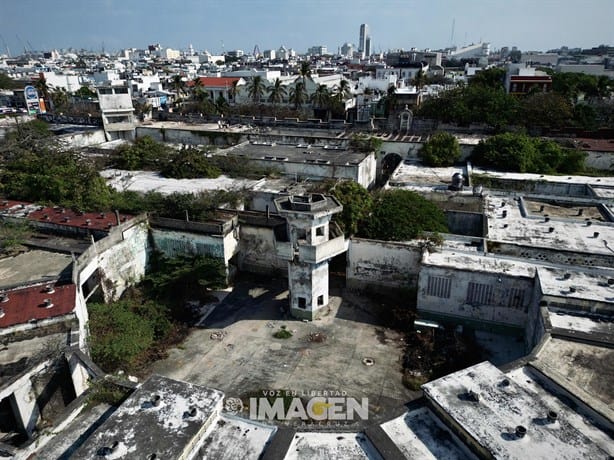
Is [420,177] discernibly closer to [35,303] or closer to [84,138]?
[35,303]

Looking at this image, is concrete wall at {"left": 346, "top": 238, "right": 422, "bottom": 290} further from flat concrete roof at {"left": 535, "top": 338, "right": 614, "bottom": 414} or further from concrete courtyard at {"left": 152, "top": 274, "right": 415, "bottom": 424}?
flat concrete roof at {"left": 535, "top": 338, "right": 614, "bottom": 414}

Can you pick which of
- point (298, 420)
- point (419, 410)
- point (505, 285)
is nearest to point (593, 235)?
point (505, 285)

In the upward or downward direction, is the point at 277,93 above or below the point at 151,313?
above

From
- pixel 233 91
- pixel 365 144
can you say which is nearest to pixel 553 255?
pixel 365 144

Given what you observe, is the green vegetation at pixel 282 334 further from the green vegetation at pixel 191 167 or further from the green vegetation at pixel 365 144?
the green vegetation at pixel 365 144

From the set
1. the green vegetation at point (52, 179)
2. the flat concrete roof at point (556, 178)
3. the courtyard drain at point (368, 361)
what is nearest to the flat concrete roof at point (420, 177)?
the flat concrete roof at point (556, 178)

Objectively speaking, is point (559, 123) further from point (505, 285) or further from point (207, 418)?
point (207, 418)

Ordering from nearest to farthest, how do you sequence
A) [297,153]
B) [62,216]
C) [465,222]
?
[62,216] → [465,222] → [297,153]
